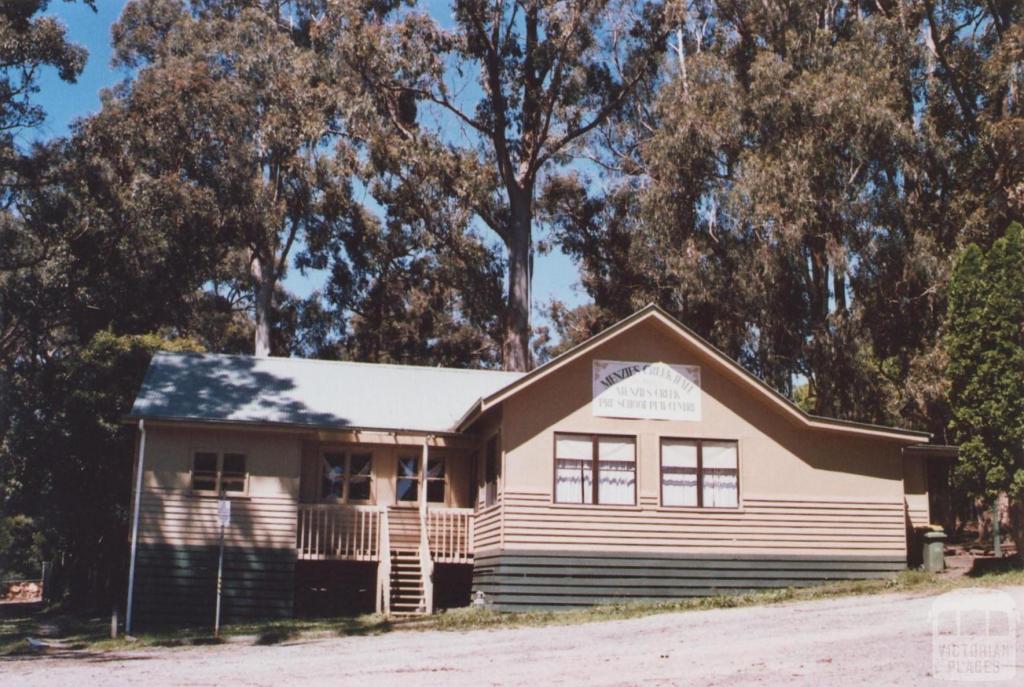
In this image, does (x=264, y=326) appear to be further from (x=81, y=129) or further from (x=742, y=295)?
(x=742, y=295)

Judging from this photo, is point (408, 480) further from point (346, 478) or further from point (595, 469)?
point (595, 469)

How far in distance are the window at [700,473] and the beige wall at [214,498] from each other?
7813mm

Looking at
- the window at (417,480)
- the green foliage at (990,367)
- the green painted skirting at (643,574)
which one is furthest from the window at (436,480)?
the green foliage at (990,367)

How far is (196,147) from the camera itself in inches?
1465

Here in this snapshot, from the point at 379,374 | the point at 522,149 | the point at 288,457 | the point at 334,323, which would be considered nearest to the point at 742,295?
the point at 522,149

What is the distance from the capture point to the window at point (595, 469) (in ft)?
72.0

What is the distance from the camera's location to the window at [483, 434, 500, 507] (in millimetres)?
22500

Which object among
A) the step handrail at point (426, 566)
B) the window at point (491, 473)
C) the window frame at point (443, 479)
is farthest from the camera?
the window frame at point (443, 479)

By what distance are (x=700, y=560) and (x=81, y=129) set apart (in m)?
22.9

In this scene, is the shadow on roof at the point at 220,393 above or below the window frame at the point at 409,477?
above

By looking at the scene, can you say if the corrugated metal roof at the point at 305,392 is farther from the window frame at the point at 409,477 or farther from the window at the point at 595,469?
the window at the point at 595,469

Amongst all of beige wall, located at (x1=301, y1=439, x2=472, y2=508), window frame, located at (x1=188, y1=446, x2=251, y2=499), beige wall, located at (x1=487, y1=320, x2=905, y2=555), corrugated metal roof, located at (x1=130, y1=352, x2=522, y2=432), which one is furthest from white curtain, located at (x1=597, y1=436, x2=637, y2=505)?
window frame, located at (x1=188, y1=446, x2=251, y2=499)

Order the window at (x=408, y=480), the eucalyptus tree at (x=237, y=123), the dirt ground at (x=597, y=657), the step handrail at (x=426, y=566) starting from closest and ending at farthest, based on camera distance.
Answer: the dirt ground at (x=597, y=657), the step handrail at (x=426, y=566), the window at (x=408, y=480), the eucalyptus tree at (x=237, y=123)

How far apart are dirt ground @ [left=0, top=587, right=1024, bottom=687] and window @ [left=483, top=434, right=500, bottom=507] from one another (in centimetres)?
445
